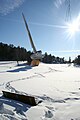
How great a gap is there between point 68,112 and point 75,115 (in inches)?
17.1

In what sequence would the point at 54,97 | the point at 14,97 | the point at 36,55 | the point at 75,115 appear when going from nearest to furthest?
the point at 75,115
the point at 14,97
the point at 54,97
the point at 36,55

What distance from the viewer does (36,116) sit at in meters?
5.93

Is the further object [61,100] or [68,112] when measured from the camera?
[61,100]

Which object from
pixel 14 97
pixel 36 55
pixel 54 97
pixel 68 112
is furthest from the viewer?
pixel 36 55

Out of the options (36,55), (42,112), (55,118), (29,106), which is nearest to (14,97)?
(29,106)

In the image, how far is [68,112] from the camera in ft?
20.6

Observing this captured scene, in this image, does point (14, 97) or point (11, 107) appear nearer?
point (11, 107)

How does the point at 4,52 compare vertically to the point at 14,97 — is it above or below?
above

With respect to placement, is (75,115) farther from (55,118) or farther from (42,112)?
(42,112)

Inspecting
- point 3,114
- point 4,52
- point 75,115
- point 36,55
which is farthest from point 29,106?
point 4,52

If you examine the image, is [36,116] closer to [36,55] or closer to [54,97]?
[54,97]

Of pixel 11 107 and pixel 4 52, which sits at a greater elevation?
pixel 4 52

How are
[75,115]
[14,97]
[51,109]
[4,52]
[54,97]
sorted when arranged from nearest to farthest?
1. [75,115]
2. [51,109]
3. [14,97]
4. [54,97]
5. [4,52]

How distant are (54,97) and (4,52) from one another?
61.6 meters
